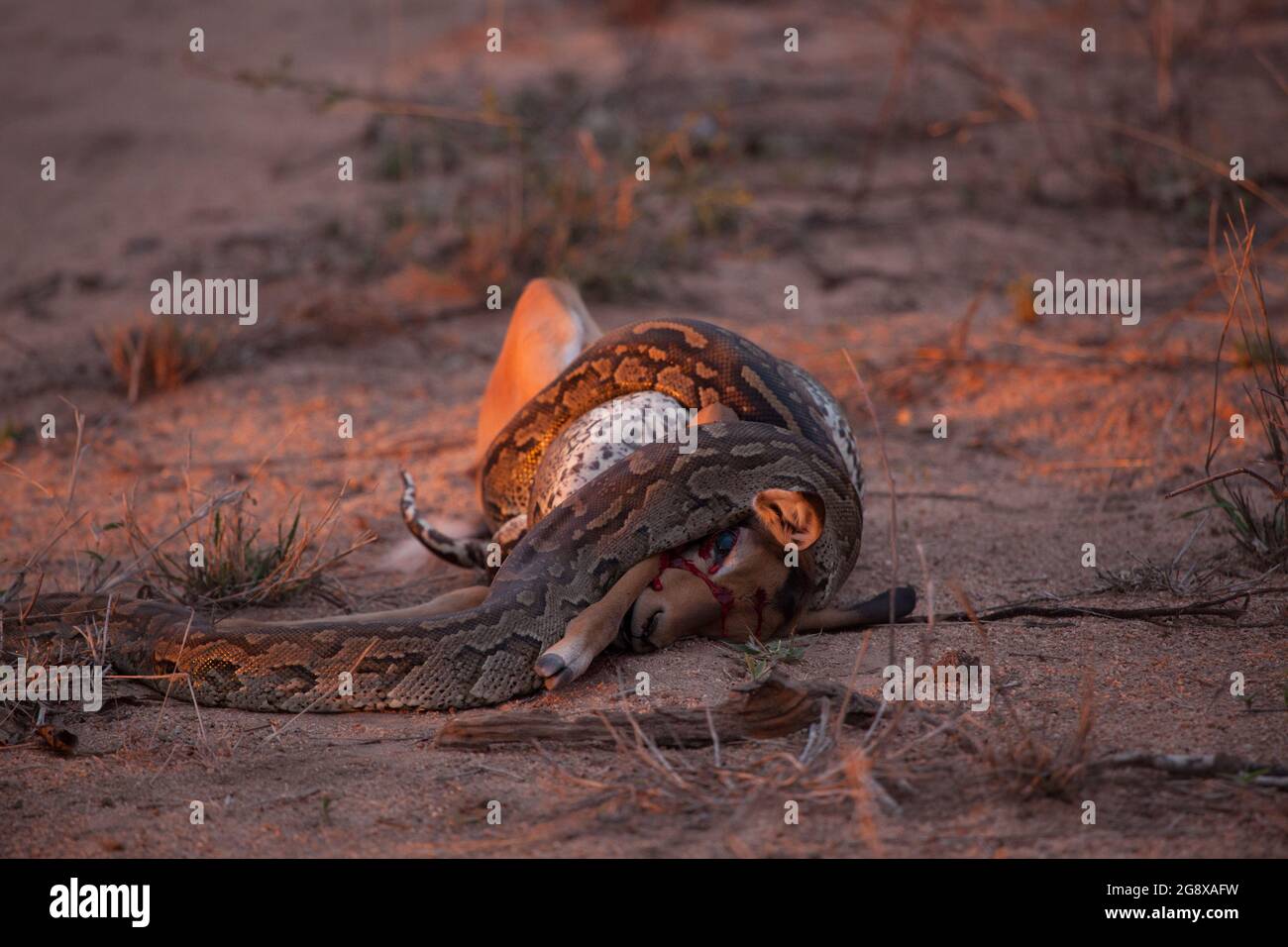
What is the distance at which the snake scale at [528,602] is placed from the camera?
484 centimetres

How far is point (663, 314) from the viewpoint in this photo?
9680 millimetres

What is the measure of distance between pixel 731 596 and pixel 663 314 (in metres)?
4.90

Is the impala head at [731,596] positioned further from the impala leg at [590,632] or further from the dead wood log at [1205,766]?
the dead wood log at [1205,766]

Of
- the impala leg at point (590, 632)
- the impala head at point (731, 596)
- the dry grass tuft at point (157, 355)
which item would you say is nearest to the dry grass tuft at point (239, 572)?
the impala leg at point (590, 632)

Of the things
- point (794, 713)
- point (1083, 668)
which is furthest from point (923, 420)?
point (794, 713)

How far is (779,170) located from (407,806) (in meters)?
9.12

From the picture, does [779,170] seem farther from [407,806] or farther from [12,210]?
[407,806]

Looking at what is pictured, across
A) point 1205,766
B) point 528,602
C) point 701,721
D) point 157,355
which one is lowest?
point 1205,766

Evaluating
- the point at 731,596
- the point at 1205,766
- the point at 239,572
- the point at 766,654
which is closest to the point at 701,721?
the point at 766,654

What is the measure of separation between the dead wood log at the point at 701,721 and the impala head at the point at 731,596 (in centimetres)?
67

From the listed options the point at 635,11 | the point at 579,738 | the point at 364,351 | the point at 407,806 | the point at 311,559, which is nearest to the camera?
the point at 407,806

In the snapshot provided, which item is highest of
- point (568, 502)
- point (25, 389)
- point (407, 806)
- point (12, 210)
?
point (12, 210)

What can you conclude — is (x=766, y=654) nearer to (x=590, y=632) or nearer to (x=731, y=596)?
(x=731, y=596)

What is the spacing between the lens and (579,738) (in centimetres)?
433
